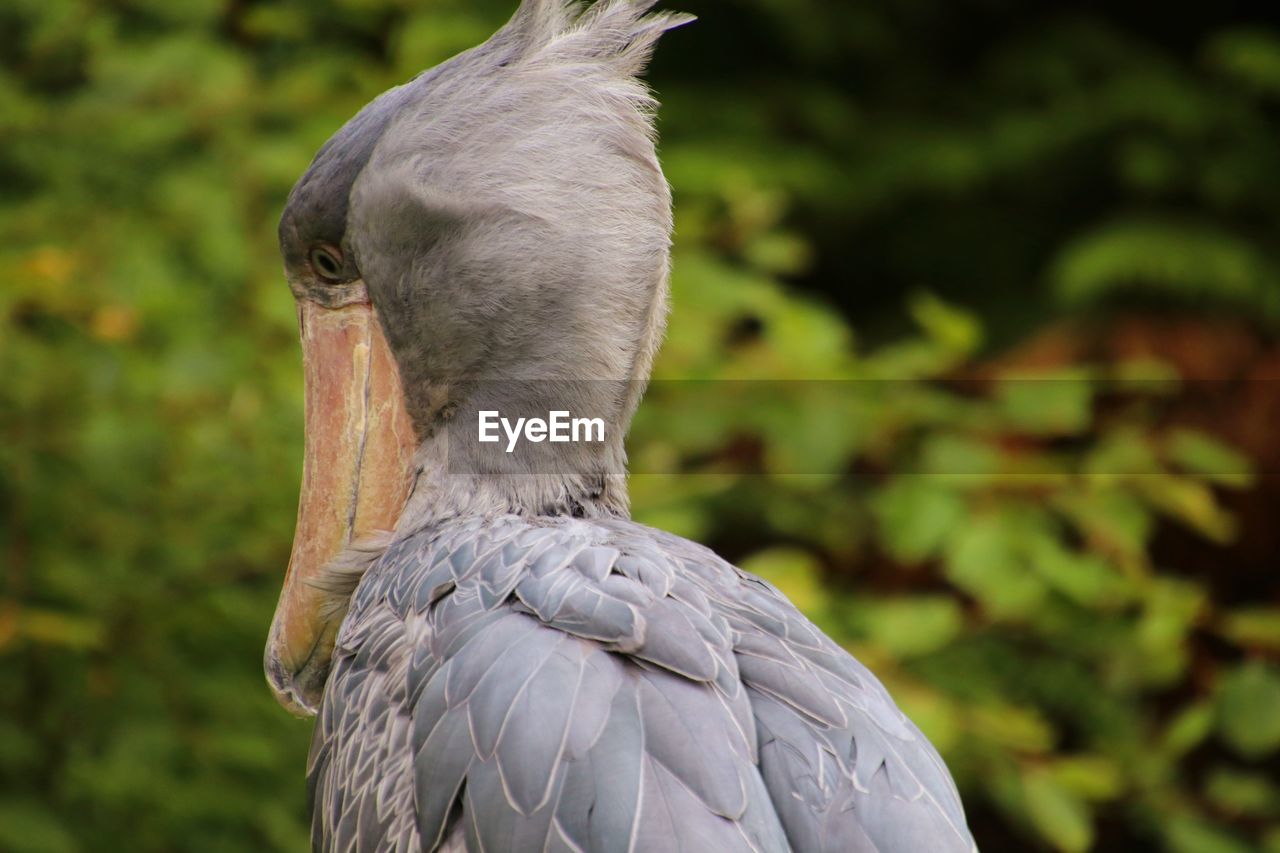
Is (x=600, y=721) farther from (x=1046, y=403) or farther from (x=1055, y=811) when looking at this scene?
(x=1046, y=403)

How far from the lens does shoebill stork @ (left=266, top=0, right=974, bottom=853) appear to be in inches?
57.7

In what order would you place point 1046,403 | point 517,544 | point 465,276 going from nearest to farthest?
point 517,544 → point 465,276 → point 1046,403

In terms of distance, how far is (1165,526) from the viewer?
13.7ft

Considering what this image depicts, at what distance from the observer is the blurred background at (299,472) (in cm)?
281

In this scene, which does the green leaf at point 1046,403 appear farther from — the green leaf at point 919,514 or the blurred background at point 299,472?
the green leaf at point 919,514

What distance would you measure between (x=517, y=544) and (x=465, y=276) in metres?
0.37

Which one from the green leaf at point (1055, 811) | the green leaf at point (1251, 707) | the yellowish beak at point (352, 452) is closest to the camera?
the yellowish beak at point (352, 452)

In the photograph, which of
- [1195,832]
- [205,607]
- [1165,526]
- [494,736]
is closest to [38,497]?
[205,607]

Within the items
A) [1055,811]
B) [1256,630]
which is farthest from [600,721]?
[1256,630]

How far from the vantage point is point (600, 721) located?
144cm

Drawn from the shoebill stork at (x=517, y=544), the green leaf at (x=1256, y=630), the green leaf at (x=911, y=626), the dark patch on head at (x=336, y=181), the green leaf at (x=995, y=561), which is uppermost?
the dark patch on head at (x=336, y=181)

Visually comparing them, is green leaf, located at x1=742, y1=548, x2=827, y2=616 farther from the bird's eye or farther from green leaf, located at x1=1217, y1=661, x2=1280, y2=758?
the bird's eye

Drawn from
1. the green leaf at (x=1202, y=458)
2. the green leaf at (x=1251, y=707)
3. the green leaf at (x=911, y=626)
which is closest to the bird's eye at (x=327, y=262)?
the green leaf at (x=911, y=626)

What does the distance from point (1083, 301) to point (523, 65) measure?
308 cm
